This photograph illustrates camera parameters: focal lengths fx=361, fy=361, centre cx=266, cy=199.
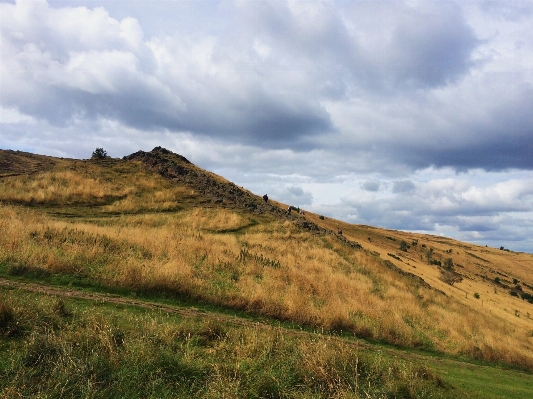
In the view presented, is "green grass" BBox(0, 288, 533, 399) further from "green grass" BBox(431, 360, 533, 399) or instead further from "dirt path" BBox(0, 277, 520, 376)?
"dirt path" BBox(0, 277, 520, 376)

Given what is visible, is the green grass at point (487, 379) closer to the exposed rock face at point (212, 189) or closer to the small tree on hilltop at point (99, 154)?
the exposed rock face at point (212, 189)

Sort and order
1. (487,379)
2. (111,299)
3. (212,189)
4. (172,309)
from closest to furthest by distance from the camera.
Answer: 1. (487,379)
2. (111,299)
3. (172,309)
4. (212,189)

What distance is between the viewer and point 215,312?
480 inches

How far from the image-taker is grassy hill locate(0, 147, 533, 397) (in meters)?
6.56

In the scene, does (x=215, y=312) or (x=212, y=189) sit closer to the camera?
(x=215, y=312)

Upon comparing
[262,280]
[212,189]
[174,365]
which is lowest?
[174,365]

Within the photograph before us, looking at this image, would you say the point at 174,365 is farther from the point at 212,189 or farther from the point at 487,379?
the point at 212,189

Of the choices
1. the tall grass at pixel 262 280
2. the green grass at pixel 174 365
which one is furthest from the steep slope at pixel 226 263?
the green grass at pixel 174 365

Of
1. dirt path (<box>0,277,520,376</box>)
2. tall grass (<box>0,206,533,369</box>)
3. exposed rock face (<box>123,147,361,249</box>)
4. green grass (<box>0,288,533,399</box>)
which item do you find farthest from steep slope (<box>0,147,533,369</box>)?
green grass (<box>0,288,533,399</box>)

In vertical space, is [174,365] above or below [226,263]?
below

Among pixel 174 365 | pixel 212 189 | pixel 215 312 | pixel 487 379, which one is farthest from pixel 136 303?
pixel 212 189

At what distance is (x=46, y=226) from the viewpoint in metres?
17.0

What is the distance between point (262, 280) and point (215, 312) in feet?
13.4

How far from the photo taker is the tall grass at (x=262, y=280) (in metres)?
13.1
